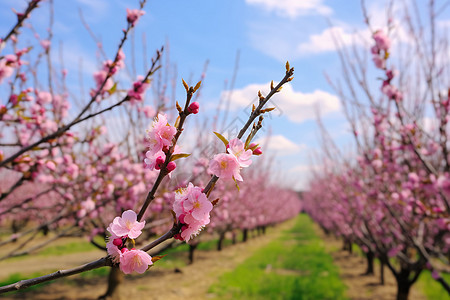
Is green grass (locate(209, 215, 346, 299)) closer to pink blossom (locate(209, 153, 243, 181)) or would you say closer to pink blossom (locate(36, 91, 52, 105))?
pink blossom (locate(36, 91, 52, 105))

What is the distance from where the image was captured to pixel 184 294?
25.8 ft

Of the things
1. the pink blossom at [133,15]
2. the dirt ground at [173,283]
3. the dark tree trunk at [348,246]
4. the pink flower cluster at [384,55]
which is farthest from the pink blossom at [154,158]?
the dark tree trunk at [348,246]

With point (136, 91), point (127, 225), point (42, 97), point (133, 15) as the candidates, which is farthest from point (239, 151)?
point (42, 97)

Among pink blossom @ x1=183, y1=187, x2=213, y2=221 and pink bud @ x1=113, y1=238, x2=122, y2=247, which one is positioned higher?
pink blossom @ x1=183, y1=187, x2=213, y2=221

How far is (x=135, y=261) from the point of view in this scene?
1008mm

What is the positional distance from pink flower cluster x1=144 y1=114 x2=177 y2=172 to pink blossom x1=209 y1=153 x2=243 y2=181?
0.15 meters

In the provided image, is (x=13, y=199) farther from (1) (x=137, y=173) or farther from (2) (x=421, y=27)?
(2) (x=421, y=27)

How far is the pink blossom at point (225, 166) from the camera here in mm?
982

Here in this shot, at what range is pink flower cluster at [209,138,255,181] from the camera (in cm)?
98

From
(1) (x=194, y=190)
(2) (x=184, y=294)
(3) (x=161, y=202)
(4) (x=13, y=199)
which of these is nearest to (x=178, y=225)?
(1) (x=194, y=190)

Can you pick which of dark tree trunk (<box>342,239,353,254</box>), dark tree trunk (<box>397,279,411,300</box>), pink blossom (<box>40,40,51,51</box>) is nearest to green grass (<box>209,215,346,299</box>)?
dark tree trunk (<box>397,279,411,300</box>)

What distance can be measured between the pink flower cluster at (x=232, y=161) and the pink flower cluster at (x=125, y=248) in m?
0.29

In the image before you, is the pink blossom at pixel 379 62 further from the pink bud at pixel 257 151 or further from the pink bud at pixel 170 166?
the pink bud at pixel 170 166

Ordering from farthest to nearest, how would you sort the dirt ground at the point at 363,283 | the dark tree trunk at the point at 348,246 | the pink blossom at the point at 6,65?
the dark tree trunk at the point at 348,246 → the dirt ground at the point at 363,283 → the pink blossom at the point at 6,65
